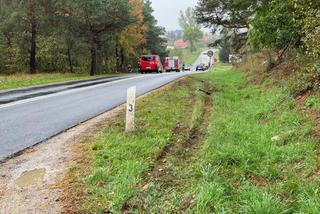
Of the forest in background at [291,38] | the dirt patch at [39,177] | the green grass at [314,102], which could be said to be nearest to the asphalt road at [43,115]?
the dirt patch at [39,177]

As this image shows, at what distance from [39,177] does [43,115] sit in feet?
17.9

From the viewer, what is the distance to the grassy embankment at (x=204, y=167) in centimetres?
457

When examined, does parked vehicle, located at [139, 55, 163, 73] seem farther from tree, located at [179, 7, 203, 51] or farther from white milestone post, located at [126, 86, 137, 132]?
tree, located at [179, 7, 203, 51]

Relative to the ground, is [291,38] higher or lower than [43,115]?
higher

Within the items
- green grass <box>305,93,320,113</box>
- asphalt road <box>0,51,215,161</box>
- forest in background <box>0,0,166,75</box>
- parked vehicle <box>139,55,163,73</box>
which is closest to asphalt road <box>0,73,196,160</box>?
asphalt road <box>0,51,215,161</box>

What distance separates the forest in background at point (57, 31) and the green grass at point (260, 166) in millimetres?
31259

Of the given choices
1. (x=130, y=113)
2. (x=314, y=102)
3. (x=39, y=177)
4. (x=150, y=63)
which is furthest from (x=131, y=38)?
(x=39, y=177)

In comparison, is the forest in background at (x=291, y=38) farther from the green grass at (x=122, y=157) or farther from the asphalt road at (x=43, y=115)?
the asphalt road at (x=43, y=115)

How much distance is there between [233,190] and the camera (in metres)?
4.93

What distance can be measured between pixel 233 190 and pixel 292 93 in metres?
6.70

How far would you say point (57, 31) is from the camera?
41312mm

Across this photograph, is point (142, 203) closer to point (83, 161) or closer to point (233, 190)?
point (233, 190)

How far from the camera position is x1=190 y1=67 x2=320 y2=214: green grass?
443cm

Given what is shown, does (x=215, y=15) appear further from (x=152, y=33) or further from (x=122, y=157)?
(x=122, y=157)
